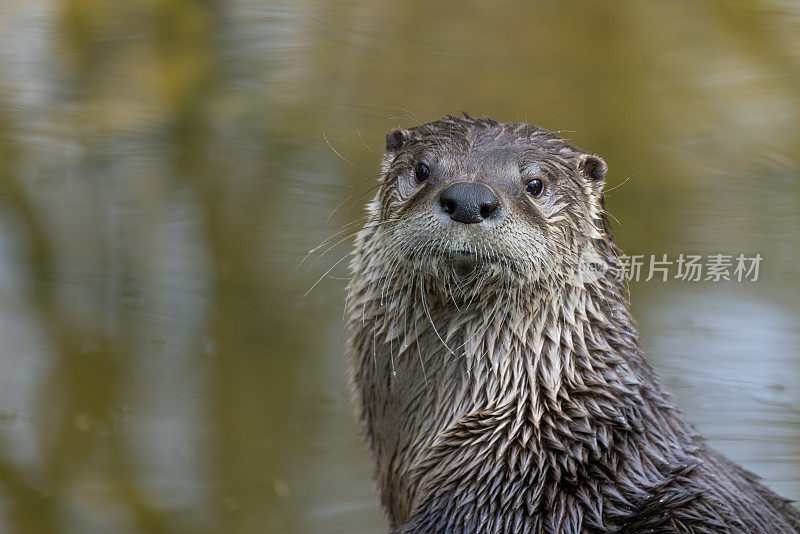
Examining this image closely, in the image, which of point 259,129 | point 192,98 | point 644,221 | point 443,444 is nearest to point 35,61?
point 192,98

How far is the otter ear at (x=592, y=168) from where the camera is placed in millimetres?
2471

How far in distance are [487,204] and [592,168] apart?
50 centimetres

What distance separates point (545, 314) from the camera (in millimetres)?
2355

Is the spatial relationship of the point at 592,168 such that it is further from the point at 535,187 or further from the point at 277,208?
the point at 277,208

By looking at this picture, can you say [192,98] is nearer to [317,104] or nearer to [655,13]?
[317,104]

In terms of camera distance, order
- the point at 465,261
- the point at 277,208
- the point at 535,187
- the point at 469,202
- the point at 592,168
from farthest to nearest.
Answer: the point at 277,208 < the point at 592,168 < the point at 535,187 < the point at 465,261 < the point at 469,202

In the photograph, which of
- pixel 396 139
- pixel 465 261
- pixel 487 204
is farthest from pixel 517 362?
pixel 396 139

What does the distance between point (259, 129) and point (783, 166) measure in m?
2.35

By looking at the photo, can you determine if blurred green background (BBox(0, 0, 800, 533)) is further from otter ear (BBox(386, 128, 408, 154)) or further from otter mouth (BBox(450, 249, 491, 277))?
otter mouth (BBox(450, 249, 491, 277))

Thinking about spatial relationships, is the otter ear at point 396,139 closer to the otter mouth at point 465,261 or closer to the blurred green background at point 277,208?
the otter mouth at point 465,261

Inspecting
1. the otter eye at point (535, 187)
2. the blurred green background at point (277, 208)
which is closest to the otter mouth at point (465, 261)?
the otter eye at point (535, 187)

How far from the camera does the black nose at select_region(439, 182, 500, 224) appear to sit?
2082 mm

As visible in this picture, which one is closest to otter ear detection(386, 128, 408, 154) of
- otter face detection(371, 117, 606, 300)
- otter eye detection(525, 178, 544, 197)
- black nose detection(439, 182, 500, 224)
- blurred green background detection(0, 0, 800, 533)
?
otter face detection(371, 117, 606, 300)

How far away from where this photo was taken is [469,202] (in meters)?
2.08
